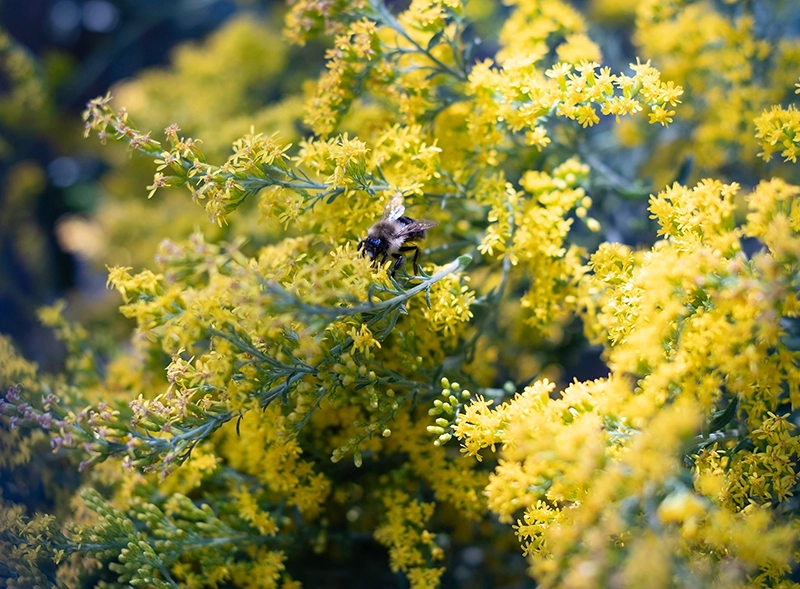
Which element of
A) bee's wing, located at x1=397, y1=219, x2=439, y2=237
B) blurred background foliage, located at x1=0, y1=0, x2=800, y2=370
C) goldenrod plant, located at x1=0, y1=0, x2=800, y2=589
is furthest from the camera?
blurred background foliage, located at x1=0, y1=0, x2=800, y2=370

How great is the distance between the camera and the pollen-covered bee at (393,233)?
1.29 m

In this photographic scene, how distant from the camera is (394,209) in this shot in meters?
1.31

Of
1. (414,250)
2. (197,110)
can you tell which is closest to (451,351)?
(414,250)

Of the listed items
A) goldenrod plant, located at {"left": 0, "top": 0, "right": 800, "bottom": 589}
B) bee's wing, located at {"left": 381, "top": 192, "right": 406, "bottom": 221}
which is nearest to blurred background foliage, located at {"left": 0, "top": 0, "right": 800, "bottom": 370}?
goldenrod plant, located at {"left": 0, "top": 0, "right": 800, "bottom": 589}

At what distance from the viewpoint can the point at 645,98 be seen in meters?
1.30

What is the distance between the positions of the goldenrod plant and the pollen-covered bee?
0.04 meters

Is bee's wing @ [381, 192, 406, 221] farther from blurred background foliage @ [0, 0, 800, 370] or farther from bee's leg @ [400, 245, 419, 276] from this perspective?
blurred background foliage @ [0, 0, 800, 370]

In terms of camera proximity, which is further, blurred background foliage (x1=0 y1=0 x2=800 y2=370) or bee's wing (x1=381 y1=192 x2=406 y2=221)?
blurred background foliage (x1=0 y1=0 x2=800 y2=370)

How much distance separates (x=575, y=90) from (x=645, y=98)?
141 mm

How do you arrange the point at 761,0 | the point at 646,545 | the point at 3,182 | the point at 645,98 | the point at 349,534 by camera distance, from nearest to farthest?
the point at 646,545 → the point at 645,98 → the point at 349,534 → the point at 761,0 → the point at 3,182

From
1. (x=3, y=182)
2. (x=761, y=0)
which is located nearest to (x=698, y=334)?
(x=761, y=0)

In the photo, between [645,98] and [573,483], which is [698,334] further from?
[645,98]

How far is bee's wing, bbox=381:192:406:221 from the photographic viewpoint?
1.31 m

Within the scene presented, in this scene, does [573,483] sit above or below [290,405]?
below
